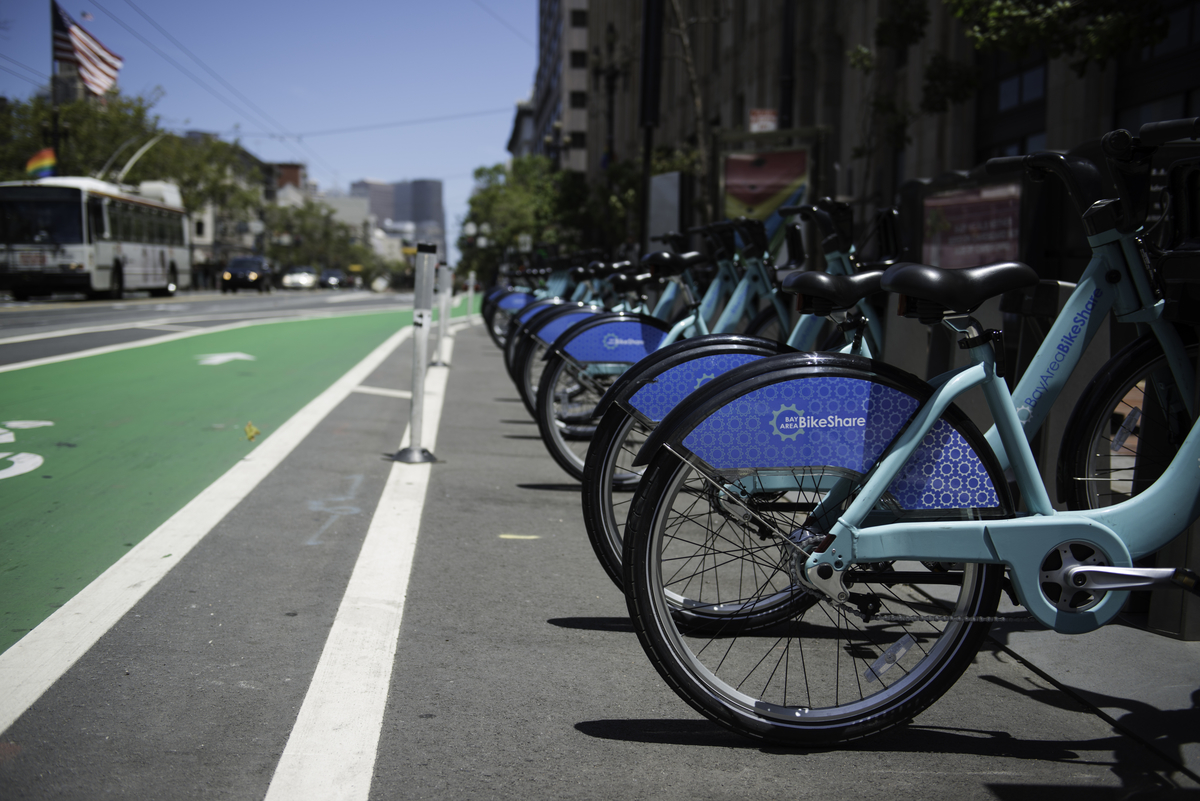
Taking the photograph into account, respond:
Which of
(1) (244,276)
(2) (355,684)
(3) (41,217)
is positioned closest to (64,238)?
(3) (41,217)

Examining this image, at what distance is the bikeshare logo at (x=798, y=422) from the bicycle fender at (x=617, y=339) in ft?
11.3

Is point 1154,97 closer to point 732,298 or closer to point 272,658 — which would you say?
point 732,298

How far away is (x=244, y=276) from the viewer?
5747 cm

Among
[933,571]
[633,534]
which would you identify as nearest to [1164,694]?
[933,571]

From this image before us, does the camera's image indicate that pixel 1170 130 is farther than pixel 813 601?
No

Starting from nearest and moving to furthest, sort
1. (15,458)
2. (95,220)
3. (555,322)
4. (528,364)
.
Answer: (15,458) < (555,322) < (528,364) < (95,220)

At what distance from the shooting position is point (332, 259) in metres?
142

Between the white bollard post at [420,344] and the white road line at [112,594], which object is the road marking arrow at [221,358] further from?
the white bollard post at [420,344]

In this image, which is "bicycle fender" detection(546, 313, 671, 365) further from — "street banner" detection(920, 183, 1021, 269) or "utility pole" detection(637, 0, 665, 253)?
"utility pole" detection(637, 0, 665, 253)

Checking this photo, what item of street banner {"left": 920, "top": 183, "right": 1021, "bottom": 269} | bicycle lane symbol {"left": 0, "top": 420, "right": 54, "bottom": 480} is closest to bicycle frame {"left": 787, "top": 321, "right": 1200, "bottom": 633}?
bicycle lane symbol {"left": 0, "top": 420, "right": 54, "bottom": 480}

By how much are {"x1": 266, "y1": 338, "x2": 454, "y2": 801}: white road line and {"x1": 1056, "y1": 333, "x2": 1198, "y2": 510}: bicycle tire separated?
2.25 meters

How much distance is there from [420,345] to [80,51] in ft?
116

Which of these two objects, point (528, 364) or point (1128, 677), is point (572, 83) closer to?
point (528, 364)

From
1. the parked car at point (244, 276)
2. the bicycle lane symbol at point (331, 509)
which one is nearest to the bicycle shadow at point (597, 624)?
the bicycle lane symbol at point (331, 509)
